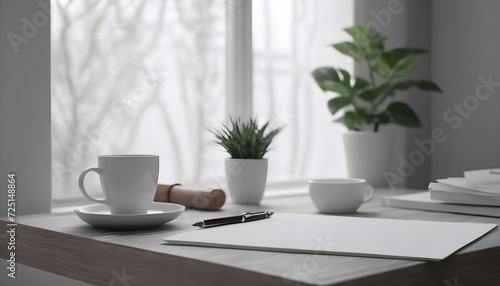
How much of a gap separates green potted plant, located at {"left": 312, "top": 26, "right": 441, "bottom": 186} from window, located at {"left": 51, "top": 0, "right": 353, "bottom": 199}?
0.46ft

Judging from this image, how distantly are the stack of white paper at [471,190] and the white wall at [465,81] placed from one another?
0.99 meters

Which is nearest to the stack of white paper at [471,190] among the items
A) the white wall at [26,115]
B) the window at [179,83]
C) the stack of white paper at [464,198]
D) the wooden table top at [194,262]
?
the stack of white paper at [464,198]

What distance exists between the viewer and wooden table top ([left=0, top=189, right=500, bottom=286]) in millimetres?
781

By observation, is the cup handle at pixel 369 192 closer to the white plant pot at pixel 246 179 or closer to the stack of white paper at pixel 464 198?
the stack of white paper at pixel 464 198

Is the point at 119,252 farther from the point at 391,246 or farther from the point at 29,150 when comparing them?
the point at 29,150

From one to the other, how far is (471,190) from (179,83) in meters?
0.83

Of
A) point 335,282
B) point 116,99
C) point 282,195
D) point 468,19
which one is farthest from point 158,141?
point 468,19

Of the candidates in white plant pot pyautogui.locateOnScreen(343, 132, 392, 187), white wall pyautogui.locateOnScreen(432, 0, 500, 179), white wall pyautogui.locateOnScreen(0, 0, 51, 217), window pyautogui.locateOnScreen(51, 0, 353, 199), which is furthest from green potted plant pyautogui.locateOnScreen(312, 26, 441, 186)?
white wall pyautogui.locateOnScreen(0, 0, 51, 217)

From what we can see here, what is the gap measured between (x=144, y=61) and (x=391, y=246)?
101cm

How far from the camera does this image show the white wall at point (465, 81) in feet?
7.76

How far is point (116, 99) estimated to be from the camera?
1.67 meters

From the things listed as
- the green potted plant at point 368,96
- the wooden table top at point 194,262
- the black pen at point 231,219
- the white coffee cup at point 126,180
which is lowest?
the wooden table top at point 194,262

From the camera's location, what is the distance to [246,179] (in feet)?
5.04

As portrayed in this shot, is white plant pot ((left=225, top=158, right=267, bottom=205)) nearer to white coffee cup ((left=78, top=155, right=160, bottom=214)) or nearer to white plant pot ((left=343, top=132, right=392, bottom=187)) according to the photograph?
white coffee cup ((left=78, top=155, right=160, bottom=214))
